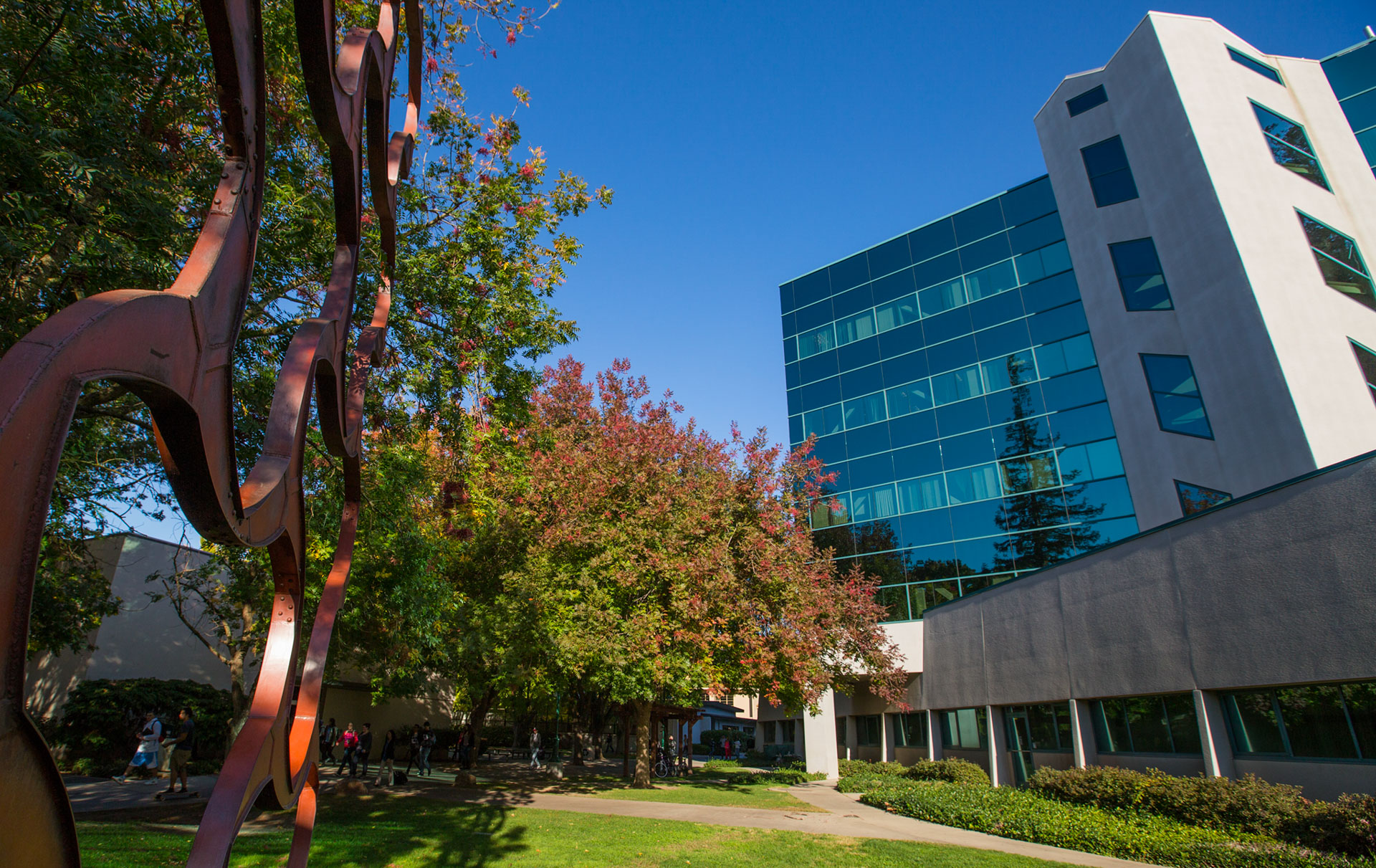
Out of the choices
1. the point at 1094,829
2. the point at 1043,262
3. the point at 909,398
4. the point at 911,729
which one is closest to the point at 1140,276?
the point at 1043,262

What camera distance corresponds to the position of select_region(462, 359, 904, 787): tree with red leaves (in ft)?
57.7

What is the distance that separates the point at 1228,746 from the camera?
13281 millimetres

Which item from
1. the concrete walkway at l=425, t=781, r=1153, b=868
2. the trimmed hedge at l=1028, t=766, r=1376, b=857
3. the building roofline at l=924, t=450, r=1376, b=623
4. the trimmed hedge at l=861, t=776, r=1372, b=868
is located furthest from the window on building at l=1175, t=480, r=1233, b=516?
the concrete walkway at l=425, t=781, r=1153, b=868

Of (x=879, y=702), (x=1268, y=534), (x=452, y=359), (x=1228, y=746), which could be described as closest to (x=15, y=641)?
(x=452, y=359)

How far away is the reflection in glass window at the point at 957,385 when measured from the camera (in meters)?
29.4

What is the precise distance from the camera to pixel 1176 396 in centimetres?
2188

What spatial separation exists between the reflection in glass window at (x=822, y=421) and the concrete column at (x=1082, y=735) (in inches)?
682

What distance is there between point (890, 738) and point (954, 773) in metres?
8.68

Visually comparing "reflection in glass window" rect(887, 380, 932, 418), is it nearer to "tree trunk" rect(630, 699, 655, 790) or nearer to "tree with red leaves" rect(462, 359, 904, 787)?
"tree with red leaves" rect(462, 359, 904, 787)

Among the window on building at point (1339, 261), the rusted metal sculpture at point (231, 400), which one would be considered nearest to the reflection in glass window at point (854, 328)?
the window on building at point (1339, 261)

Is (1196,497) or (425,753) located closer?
(1196,497)

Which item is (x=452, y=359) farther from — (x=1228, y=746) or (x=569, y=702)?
(x=569, y=702)

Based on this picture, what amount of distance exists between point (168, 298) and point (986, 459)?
29366 mm

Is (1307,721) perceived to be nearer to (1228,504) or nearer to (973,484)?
(1228,504)
